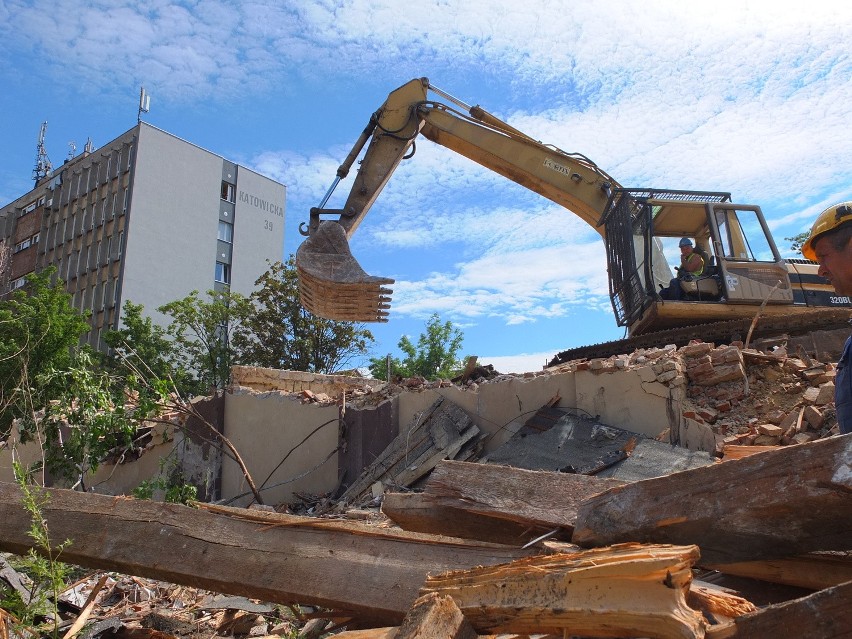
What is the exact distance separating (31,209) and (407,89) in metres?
39.8

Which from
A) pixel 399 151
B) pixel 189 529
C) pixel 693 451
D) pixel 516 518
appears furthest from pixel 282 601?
pixel 399 151

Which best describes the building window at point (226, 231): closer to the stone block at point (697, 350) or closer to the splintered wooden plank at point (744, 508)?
the stone block at point (697, 350)

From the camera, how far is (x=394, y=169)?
9711mm

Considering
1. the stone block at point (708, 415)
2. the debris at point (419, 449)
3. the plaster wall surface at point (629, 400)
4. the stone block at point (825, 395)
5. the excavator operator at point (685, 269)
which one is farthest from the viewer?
the excavator operator at point (685, 269)

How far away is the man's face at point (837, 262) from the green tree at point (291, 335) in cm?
2210

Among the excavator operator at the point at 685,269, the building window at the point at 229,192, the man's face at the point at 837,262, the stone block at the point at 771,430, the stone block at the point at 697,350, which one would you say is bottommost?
the stone block at the point at 771,430

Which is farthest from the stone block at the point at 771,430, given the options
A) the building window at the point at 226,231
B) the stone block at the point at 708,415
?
the building window at the point at 226,231

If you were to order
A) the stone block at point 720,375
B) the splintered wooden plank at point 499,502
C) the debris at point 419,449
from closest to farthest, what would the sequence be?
1. the splintered wooden plank at point 499,502
2. the stone block at point 720,375
3. the debris at point 419,449

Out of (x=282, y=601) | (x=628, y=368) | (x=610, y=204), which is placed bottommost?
(x=282, y=601)

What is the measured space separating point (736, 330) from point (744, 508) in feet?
28.0

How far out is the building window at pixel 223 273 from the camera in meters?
38.4

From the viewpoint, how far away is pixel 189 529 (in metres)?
2.92

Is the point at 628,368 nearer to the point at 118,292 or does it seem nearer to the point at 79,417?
the point at 79,417

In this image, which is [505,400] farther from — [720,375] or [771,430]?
[771,430]
